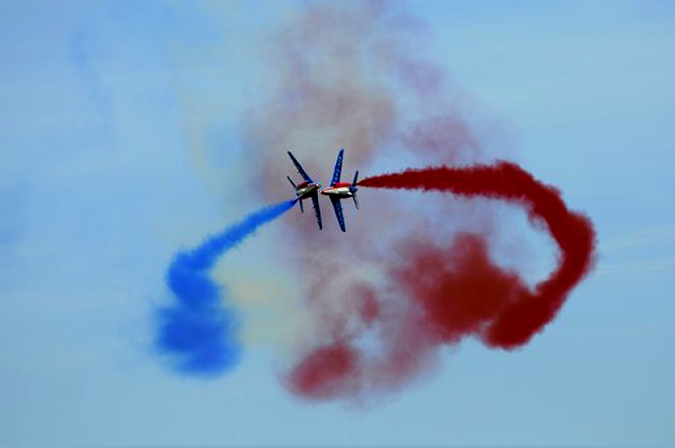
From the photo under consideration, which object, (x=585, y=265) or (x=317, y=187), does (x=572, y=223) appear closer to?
(x=585, y=265)

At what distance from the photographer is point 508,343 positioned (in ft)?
353

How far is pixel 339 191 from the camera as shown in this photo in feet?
347

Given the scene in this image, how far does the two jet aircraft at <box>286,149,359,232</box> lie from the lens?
105812 mm

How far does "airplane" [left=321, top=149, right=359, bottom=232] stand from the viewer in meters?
106

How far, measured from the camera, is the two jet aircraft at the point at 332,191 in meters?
106

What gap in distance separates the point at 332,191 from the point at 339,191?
1.24 ft

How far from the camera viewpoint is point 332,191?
348 feet

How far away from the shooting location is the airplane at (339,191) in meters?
106

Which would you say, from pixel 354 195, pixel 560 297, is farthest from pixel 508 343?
pixel 354 195

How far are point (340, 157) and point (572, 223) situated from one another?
11496 millimetres

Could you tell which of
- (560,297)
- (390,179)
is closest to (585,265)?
(560,297)

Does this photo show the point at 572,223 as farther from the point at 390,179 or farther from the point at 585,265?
the point at 390,179

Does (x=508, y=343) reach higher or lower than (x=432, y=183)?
lower

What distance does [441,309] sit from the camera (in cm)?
11006
